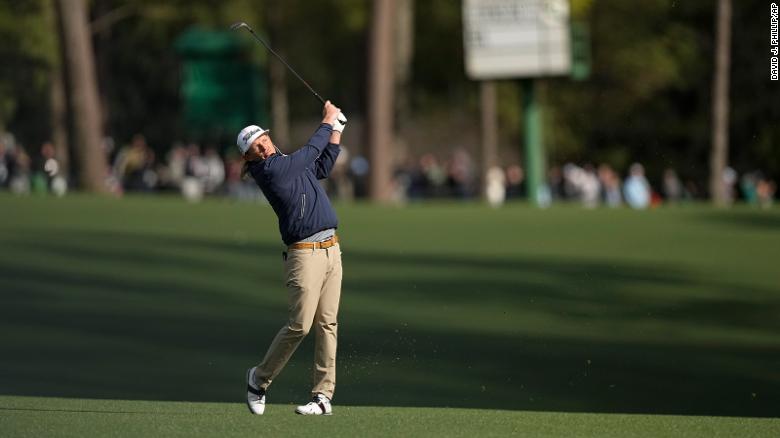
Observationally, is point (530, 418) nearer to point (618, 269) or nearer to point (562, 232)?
point (618, 269)

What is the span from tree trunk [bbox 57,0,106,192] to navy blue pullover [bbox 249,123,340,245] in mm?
32495

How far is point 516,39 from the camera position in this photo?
39094 mm

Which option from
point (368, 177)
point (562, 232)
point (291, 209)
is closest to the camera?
point (291, 209)

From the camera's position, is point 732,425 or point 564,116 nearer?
point 732,425

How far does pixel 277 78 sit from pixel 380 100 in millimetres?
21103

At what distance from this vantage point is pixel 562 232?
101 ft

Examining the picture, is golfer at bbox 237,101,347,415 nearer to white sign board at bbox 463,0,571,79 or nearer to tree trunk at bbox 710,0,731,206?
white sign board at bbox 463,0,571,79

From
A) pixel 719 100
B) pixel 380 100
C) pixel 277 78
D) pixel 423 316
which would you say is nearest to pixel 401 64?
pixel 277 78

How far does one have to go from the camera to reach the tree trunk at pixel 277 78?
61969mm

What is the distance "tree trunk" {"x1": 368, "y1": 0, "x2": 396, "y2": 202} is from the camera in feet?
140

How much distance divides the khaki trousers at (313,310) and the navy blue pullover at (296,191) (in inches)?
6.7

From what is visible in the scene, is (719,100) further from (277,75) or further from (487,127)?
(277,75)

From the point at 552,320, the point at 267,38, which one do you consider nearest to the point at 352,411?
the point at 552,320

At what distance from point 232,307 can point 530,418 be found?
10438 mm
